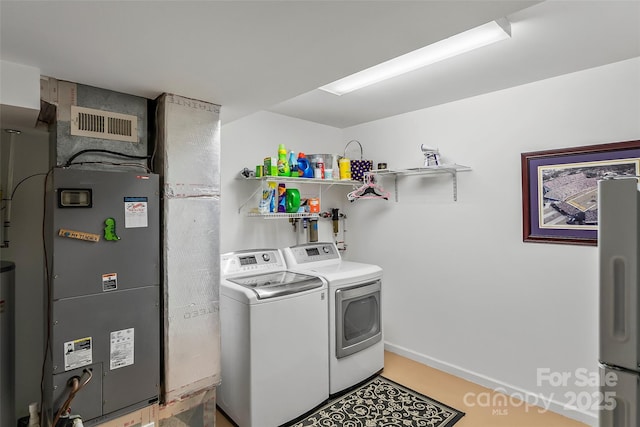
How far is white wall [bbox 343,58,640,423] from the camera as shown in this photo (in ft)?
7.70

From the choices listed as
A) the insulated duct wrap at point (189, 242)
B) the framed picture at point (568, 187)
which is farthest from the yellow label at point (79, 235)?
the framed picture at point (568, 187)

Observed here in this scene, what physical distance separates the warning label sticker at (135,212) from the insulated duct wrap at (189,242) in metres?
0.11

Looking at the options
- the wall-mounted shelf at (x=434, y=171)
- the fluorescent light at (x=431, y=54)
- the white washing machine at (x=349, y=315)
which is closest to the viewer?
the fluorescent light at (x=431, y=54)

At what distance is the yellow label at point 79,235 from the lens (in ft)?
5.20

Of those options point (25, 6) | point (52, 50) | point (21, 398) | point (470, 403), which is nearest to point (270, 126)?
point (52, 50)

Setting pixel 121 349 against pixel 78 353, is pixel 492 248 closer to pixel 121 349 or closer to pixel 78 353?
pixel 121 349

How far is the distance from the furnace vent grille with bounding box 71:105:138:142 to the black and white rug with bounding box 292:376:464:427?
7.28 ft

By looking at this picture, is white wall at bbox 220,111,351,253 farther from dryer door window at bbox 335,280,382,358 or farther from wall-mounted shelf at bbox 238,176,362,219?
dryer door window at bbox 335,280,382,358

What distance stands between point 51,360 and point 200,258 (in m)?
0.82

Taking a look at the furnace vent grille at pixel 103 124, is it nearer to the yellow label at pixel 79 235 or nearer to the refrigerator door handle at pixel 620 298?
the yellow label at pixel 79 235

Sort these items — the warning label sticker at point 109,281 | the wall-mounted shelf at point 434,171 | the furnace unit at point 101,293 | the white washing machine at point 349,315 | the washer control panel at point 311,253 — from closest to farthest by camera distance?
the furnace unit at point 101,293 < the warning label sticker at point 109,281 < the white washing machine at point 349,315 < the wall-mounted shelf at point 434,171 < the washer control panel at point 311,253

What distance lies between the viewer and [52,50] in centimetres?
139

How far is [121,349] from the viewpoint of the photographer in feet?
5.70

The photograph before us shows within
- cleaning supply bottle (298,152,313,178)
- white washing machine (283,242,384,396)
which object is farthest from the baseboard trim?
cleaning supply bottle (298,152,313,178)
